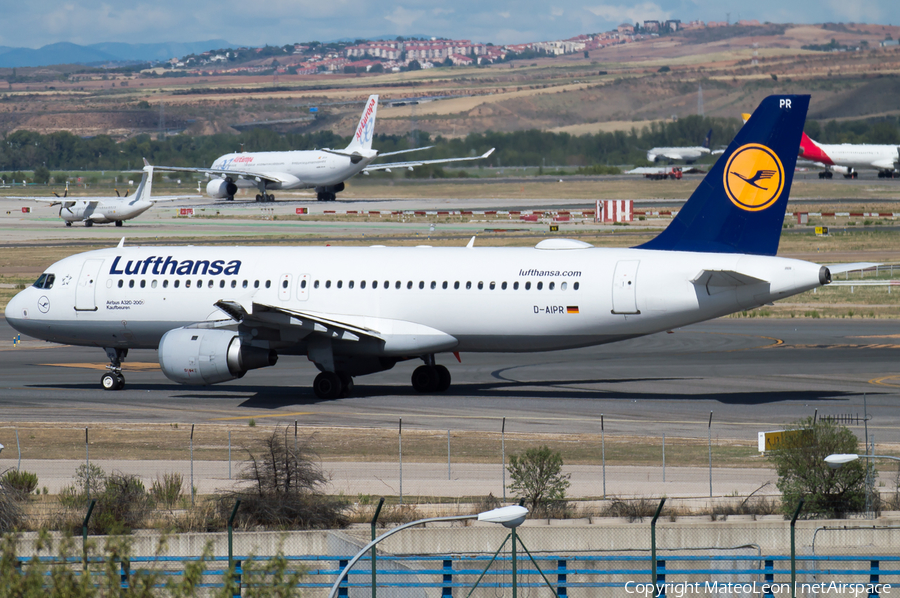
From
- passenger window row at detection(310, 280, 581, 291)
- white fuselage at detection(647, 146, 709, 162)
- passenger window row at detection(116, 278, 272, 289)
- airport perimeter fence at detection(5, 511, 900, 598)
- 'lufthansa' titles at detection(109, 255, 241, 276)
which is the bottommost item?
airport perimeter fence at detection(5, 511, 900, 598)

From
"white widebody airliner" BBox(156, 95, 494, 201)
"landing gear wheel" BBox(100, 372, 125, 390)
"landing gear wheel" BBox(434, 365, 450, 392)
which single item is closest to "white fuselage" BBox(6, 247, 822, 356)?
"landing gear wheel" BBox(100, 372, 125, 390)

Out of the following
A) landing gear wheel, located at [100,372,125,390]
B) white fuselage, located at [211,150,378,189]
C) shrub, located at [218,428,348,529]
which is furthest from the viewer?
white fuselage, located at [211,150,378,189]

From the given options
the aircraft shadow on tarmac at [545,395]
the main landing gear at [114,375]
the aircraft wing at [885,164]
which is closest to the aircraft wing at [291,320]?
the aircraft shadow on tarmac at [545,395]

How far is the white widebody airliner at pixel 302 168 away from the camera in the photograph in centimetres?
12494

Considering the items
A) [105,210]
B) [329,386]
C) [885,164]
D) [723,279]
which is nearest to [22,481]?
[329,386]

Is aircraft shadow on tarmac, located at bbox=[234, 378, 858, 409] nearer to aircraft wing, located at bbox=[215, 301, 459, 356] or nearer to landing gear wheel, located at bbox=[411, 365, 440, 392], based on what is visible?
landing gear wheel, located at bbox=[411, 365, 440, 392]

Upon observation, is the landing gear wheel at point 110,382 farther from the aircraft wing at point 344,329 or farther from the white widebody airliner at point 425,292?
the aircraft wing at point 344,329

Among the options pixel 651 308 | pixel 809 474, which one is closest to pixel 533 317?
pixel 651 308

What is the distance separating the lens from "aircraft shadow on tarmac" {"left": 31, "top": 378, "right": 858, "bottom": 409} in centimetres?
3603

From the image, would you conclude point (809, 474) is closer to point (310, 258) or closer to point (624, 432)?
point (624, 432)

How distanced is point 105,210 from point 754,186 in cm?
8663

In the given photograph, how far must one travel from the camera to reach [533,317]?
35.1 m

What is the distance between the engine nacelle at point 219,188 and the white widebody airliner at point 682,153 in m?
82.6

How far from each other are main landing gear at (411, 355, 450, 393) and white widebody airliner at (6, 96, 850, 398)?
5 cm
